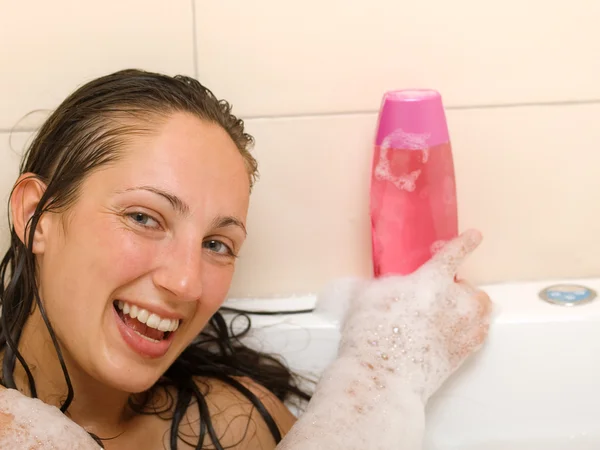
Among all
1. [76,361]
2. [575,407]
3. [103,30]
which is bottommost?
[575,407]

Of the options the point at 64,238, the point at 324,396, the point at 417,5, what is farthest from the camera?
the point at 417,5

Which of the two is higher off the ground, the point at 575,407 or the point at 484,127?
the point at 484,127

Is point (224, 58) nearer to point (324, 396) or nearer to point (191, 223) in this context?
point (191, 223)

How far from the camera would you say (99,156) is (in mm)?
857

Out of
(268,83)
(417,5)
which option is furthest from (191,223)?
(417,5)

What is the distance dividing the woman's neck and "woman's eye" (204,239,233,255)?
8.7 inches

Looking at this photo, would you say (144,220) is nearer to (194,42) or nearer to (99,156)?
(99,156)

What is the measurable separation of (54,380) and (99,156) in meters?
0.29

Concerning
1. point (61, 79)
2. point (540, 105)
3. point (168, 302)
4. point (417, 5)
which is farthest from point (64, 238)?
point (540, 105)

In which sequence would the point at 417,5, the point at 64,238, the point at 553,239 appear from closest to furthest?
the point at 64,238 → the point at 417,5 → the point at 553,239

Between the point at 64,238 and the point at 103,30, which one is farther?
the point at 103,30

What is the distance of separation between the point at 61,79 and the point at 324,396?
0.60 m

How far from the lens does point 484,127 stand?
1.17m

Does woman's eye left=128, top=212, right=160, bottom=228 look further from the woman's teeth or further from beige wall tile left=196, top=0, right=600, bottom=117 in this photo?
beige wall tile left=196, top=0, right=600, bottom=117
